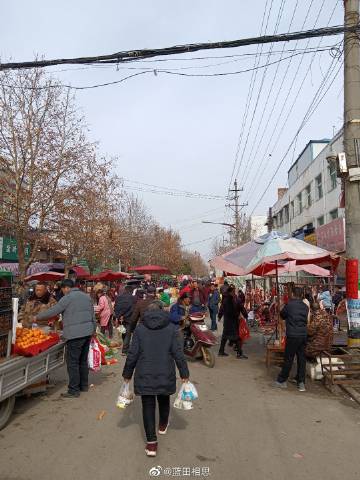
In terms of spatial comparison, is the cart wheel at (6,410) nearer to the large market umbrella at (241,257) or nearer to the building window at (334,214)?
the large market umbrella at (241,257)

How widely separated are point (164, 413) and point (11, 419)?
7.40ft

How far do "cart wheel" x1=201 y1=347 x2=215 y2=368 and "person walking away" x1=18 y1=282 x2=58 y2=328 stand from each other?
133 inches

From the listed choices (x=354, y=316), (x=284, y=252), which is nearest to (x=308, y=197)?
(x=284, y=252)

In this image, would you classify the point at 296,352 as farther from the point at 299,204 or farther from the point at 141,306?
the point at 299,204

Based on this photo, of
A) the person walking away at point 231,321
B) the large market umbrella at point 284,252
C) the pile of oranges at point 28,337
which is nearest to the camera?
the pile of oranges at point 28,337

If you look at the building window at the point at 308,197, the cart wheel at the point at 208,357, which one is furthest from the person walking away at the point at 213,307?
the building window at the point at 308,197

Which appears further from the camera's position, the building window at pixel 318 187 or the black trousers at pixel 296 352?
the building window at pixel 318 187

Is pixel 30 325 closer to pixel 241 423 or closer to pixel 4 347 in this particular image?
pixel 4 347

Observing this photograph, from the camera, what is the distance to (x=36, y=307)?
8086 millimetres

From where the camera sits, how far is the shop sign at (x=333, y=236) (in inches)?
693

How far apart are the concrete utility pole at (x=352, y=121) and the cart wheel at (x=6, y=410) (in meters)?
6.43

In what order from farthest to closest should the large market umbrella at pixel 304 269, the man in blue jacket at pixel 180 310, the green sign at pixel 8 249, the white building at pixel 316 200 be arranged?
the green sign at pixel 8 249 → the white building at pixel 316 200 → the large market umbrella at pixel 304 269 → the man in blue jacket at pixel 180 310

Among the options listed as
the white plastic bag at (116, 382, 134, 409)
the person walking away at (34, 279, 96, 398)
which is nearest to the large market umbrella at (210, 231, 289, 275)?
the person walking away at (34, 279, 96, 398)

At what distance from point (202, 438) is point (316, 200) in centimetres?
2397
